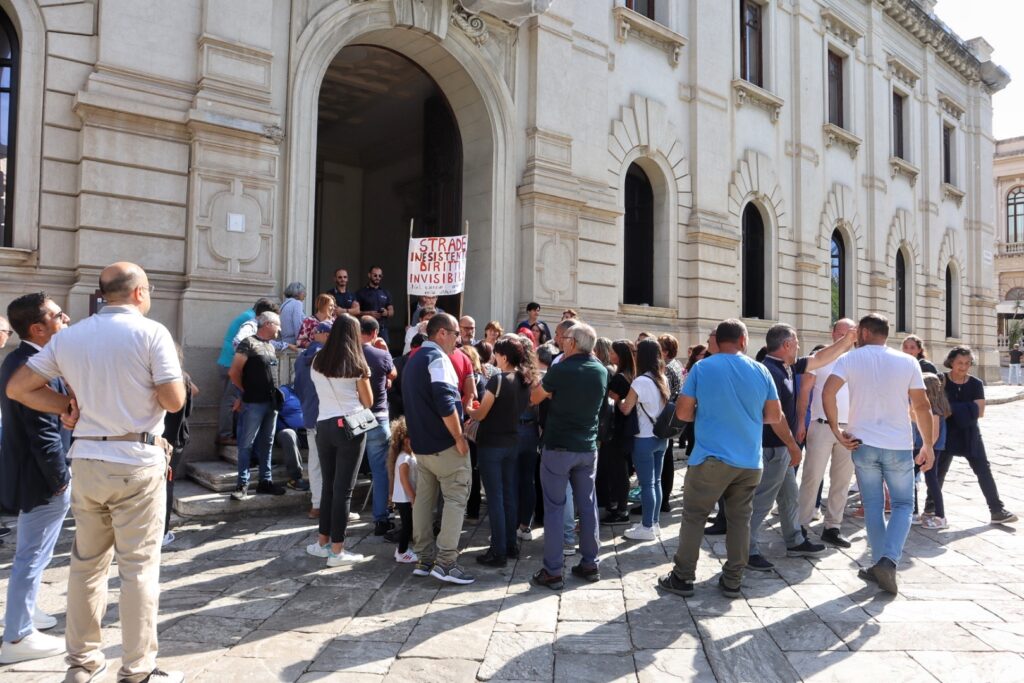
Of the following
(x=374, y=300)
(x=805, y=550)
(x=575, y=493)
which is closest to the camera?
(x=575, y=493)

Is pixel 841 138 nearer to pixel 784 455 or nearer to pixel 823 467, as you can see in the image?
pixel 823 467

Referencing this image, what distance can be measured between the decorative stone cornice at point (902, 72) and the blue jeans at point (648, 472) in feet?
62.9

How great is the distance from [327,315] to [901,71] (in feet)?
67.5

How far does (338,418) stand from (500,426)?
1191 mm

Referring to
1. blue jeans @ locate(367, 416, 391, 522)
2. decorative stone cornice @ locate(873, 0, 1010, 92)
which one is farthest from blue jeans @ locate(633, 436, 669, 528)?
decorative stone cornice @ locate(873, 0, 1010, 92)

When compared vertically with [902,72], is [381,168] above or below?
below

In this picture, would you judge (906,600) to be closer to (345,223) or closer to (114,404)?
(114,404)

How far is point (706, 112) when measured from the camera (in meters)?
14.3

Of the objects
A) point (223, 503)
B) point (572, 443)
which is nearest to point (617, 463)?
point (572, 443)

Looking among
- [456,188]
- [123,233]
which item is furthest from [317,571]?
[456,188]

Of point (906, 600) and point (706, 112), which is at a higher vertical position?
point (706, 112)

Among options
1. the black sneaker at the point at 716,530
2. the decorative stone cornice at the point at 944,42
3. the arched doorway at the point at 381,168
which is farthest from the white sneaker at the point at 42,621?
the decorative stone cornice at the point at 944,42

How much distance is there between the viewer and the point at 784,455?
17.3ft

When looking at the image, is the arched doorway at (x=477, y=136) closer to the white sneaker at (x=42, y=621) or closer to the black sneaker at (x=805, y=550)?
the black sneaker at (x=805, y=550)
